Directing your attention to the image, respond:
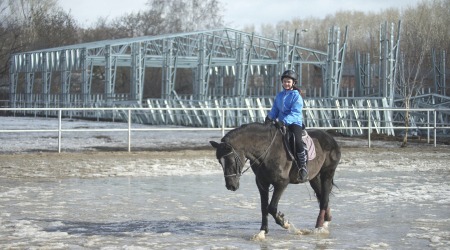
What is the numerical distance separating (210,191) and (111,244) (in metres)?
5.14

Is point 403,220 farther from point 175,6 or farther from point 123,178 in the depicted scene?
point 175,6

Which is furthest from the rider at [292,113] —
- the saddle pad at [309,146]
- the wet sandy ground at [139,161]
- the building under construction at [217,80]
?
the building under construction at [217,80]

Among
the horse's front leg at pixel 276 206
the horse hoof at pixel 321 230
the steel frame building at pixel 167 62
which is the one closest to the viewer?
the horse's front leg at pixel 276 206

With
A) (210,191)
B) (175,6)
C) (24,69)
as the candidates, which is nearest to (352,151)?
(210,191)

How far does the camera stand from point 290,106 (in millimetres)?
8500

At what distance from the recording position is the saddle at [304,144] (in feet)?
27.5

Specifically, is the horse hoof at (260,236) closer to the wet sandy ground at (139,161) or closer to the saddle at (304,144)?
the saddle at (304,144)

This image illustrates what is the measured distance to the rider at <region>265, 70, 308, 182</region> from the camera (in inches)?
330

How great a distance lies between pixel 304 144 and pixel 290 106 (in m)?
0.44

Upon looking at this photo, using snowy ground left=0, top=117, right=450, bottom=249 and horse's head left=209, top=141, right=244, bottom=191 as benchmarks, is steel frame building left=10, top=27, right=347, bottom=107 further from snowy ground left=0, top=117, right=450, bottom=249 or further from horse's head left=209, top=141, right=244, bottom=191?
horse's head left=209, top=141, right=244, bottom=191

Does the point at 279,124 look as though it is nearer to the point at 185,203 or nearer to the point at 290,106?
the point at 290,106

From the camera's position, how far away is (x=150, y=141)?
2478 cm

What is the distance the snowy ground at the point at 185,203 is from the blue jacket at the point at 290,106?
4.13 feet

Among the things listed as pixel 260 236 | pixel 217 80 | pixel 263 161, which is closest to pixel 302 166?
pixel 263 161
